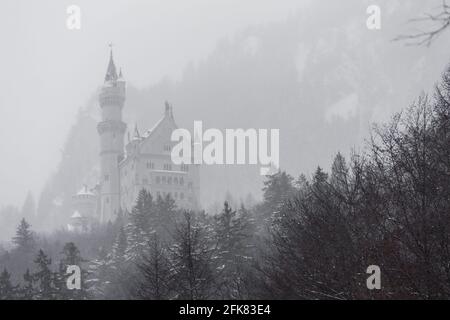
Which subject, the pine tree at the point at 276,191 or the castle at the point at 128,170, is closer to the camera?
the pine tree at the point at 276,191

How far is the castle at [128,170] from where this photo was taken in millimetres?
123438

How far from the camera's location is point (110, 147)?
13375 centimetres

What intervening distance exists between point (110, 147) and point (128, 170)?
9313 mm

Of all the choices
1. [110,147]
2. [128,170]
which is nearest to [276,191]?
[128,170]

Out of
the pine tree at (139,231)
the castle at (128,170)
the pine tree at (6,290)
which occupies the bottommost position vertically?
the pine tree at (6,290)

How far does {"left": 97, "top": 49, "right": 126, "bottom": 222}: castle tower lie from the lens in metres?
130

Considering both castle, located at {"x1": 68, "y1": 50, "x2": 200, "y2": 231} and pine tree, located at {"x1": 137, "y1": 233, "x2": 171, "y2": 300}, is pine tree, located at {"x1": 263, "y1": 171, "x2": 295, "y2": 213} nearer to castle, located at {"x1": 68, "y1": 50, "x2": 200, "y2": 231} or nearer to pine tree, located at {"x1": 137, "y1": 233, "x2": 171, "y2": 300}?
pine tree, located at {"x1": 137, "y1": 233, "x2": 171, "y2": 300}

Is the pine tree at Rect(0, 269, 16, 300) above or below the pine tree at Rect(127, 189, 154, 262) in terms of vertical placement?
below

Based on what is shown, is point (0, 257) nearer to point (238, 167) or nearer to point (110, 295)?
point (110, 295)

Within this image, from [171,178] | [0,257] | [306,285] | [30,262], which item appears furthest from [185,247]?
[171,178]

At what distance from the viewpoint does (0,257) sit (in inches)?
3172

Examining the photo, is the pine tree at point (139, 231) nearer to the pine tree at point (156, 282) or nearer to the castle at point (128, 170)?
the pine tree at point (156, 282)

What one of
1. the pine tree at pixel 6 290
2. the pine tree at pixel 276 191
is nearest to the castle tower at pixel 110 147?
the pine tree at pixel 276 191

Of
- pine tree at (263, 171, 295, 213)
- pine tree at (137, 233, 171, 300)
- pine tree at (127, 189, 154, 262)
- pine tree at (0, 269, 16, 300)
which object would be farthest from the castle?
pine tree at (137, 233, 171, 300)
